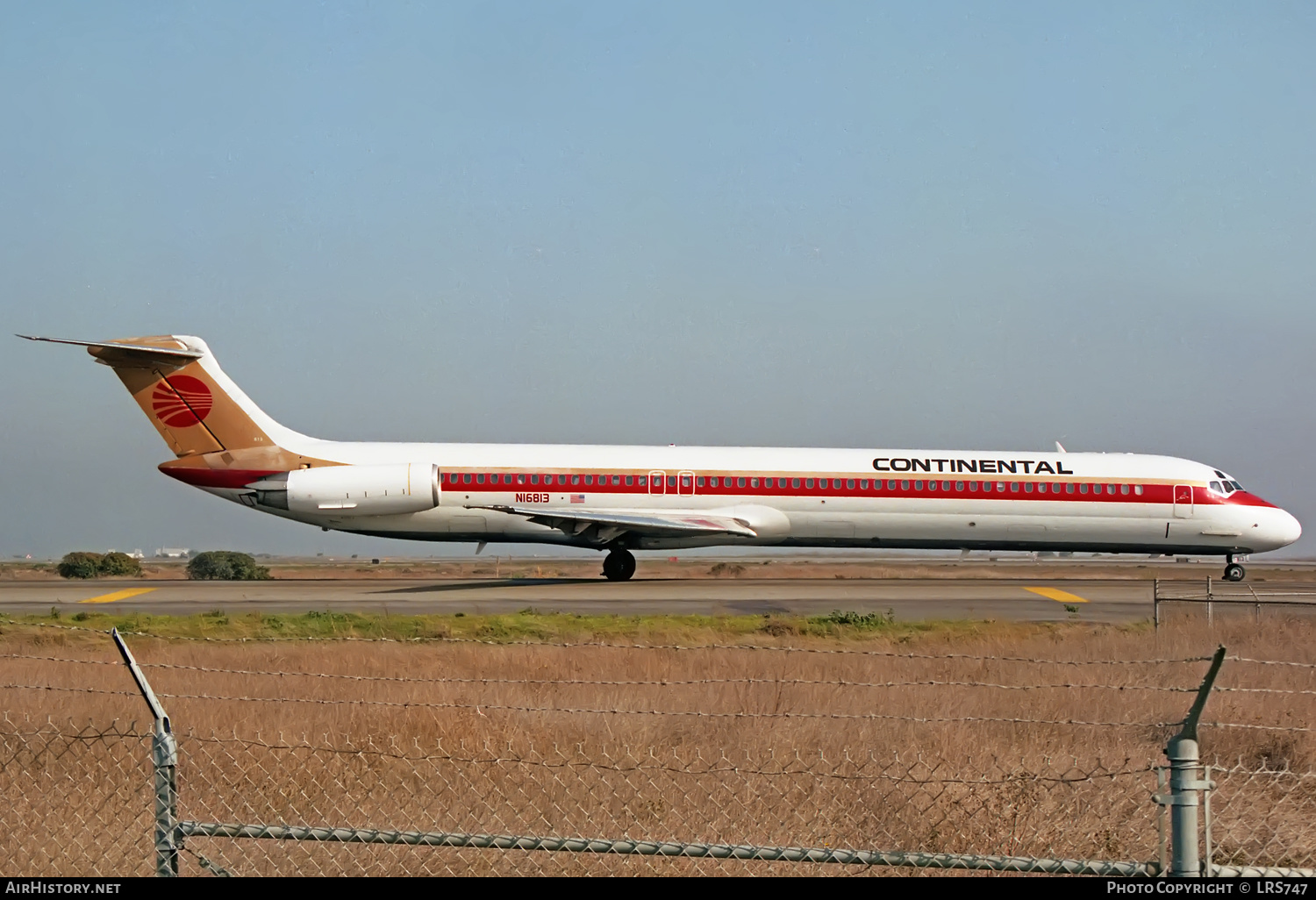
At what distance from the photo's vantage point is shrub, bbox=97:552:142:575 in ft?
157

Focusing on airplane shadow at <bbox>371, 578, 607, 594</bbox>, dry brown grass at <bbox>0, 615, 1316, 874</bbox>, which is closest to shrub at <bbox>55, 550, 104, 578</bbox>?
airplane shadow at <bbox>371, 578, 607, 594</bbox>

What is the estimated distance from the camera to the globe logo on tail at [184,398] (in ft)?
102

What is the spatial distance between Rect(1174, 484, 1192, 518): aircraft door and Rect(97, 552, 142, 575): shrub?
3733 centimetres

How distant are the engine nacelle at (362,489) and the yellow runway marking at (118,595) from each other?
393 centimetres

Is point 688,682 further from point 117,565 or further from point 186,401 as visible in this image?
point 117,565

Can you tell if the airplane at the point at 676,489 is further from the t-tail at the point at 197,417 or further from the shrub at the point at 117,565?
the shrub at the point at 117,565

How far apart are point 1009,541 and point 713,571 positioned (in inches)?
541

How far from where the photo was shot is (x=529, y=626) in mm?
19969

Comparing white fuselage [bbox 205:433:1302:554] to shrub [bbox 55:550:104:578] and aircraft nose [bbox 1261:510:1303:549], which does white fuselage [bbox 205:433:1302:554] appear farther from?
shrub [bbox 55:550:104:578]

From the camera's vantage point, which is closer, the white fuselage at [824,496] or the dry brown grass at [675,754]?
the dry brown grass at [675,754]

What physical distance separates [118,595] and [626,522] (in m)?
11.6

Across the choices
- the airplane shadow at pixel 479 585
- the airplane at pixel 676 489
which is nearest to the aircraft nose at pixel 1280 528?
the airplane at pixel 676 489

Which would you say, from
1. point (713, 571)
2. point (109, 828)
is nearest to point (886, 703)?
point (109, 828)

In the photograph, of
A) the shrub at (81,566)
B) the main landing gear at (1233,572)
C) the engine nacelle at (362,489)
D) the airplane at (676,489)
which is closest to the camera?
the engine nacelle at (362,489)
